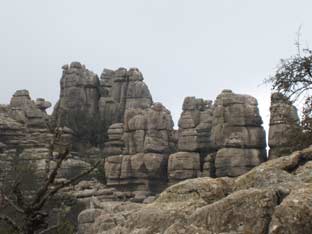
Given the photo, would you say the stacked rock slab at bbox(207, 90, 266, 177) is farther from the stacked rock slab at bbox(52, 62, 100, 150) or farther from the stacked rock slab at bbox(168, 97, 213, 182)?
the stacked rock slab at bbox(52, 62, 100, 150)

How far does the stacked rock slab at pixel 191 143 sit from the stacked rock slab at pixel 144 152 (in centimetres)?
177

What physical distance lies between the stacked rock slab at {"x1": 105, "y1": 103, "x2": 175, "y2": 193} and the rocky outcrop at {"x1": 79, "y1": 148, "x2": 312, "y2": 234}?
38.5 meters

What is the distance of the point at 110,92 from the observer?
65688 mm

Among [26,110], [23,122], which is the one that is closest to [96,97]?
[26,110]

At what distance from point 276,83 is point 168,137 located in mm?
32623

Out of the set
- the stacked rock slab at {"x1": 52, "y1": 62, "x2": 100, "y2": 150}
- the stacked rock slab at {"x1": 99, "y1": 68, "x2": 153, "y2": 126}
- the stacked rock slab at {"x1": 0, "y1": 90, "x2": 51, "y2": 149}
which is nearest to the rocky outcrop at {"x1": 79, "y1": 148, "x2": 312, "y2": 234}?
the stacked rock slab at {"x1": 0, "y1": 90, "x2": 51, "y2": 149}

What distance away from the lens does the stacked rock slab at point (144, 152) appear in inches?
1847

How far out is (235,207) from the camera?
658 cm

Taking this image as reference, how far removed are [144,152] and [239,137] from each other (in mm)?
8776

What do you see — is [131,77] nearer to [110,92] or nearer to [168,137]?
[110,92]

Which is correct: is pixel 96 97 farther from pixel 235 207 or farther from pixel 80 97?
pixel 235 207

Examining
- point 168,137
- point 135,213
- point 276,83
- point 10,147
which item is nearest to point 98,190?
point 168,137

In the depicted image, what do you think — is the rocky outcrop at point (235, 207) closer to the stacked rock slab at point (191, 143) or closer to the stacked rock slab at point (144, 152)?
the stacked rock slab at point (191, 143)

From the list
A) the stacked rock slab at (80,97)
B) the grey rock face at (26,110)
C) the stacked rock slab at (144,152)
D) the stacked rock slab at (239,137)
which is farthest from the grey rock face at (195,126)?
the stacked rock slab at (80,97)
